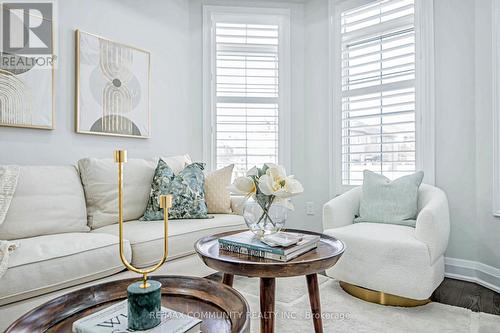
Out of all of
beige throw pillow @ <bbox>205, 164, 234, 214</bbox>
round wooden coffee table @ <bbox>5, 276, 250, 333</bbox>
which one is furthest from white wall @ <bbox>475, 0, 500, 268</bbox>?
round wooden coffee table @ <bbox>5, 276, 250, 333</bbox>

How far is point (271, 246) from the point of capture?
144 centimetres

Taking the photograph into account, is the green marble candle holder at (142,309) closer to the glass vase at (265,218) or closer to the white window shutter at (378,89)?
the glass vase at (265,218)

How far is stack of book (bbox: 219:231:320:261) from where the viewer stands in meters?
1.39

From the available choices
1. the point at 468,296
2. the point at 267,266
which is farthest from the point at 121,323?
the point at 468,296

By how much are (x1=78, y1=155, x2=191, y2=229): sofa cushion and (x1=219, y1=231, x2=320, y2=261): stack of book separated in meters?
1.14

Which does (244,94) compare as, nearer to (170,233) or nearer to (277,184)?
(170,233)

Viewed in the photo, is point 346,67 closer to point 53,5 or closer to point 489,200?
point 489,200

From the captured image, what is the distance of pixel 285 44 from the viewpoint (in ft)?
11.8

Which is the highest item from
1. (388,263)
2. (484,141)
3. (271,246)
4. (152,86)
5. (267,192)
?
(152,86)

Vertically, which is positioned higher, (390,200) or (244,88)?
(244,88)

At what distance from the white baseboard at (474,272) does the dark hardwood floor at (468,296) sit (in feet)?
0.19

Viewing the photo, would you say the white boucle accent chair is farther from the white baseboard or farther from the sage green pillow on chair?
the white baseboard

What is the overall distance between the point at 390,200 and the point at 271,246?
1440 millimetres

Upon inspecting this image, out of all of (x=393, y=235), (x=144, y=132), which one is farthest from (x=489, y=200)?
(x=144, y=132)
